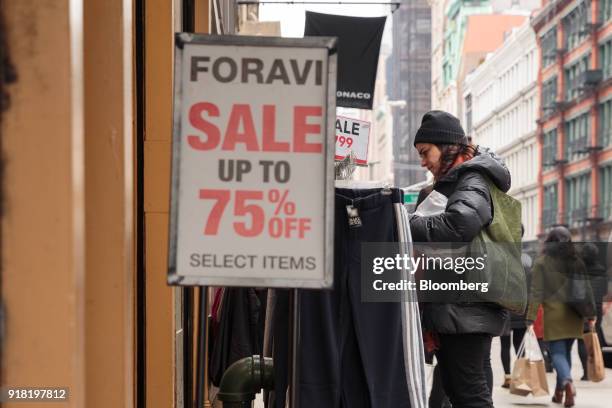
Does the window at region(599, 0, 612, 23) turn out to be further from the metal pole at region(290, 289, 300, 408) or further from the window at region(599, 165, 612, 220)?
the metal pole at region(290, 289, 300, 408)

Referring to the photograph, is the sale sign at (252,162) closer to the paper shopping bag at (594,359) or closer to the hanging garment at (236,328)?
the hanging garment at (236,328)

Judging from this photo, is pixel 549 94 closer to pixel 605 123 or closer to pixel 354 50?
pixel 605 123

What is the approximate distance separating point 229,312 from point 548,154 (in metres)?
72.6

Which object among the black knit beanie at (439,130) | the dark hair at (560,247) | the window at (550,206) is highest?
the black knit beanie at (439,130)

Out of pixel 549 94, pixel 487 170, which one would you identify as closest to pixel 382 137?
pixel 549 94

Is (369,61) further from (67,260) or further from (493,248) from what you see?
(67,260)

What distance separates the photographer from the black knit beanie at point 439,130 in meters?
6.88

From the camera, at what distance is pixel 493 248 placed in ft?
21.6

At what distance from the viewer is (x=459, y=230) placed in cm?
653

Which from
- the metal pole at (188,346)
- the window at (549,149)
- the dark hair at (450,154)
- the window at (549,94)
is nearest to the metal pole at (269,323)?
the dark hair at (450,154)

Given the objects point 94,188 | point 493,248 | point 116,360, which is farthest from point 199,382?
point 493,248

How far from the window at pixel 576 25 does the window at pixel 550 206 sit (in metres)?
8.98

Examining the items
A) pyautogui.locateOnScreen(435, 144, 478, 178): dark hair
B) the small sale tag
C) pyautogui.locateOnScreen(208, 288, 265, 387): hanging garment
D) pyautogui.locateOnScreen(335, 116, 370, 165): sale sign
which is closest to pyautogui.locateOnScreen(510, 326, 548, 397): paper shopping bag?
pyautogui.locateOnScreen(335, 116, 370, 165): sale sign

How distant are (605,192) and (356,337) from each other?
6364 cm
